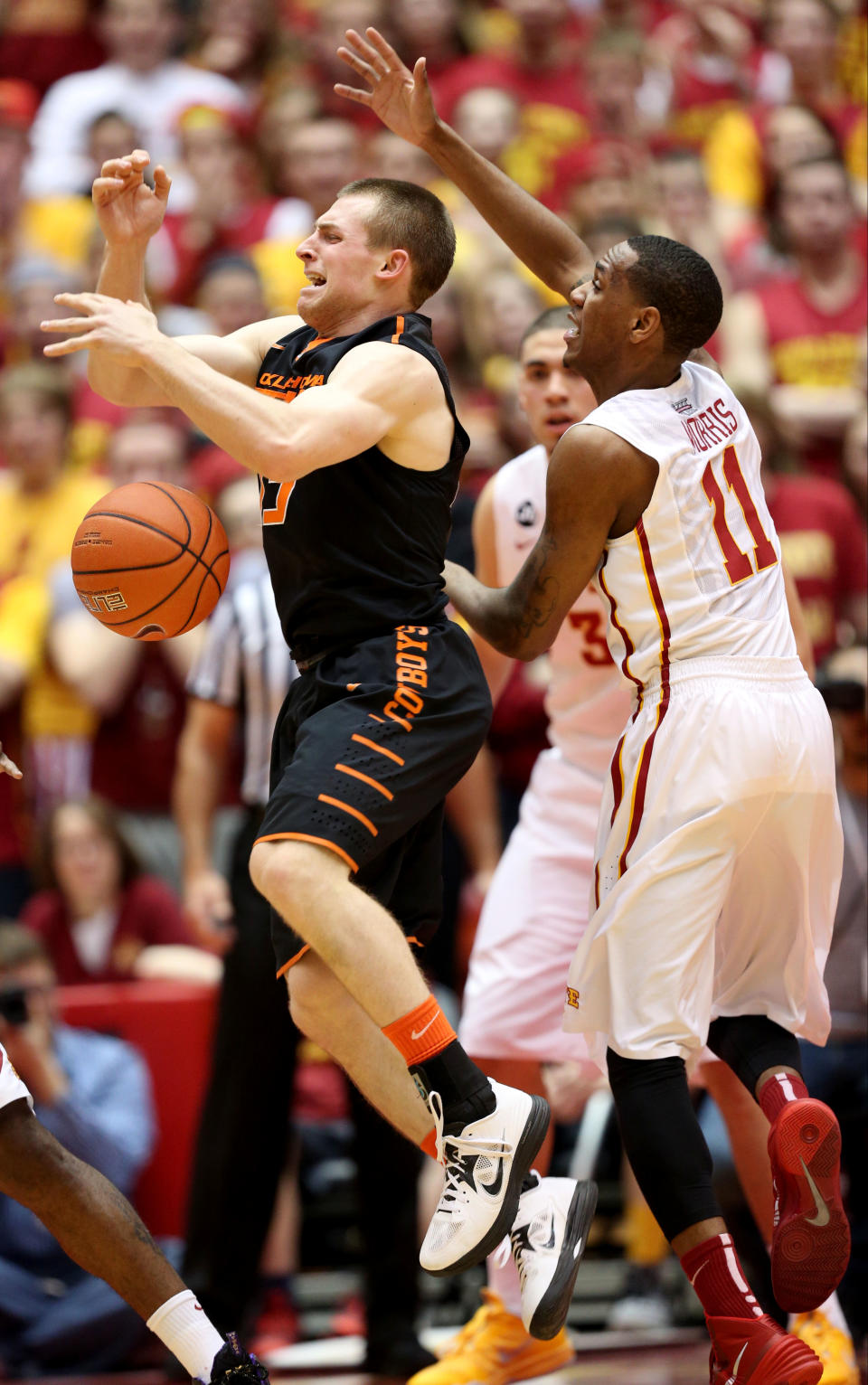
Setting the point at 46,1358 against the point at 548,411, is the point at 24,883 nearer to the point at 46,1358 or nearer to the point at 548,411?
the point at 46,1358

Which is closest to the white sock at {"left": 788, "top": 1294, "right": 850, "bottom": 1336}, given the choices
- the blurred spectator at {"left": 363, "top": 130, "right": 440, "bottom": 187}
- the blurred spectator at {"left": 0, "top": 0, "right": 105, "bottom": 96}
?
the blurred spectator at {"left": 363, "top": 130, "right": 440, "bottom": 187}

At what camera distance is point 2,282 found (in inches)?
402

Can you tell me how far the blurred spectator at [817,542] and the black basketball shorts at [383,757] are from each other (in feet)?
11.4

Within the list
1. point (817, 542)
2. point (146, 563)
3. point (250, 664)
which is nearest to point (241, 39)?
point (817, 542)

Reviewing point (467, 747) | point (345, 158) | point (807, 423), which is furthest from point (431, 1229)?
point (345, 158)

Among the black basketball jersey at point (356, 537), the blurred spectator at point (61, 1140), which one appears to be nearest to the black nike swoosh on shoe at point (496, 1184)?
the black basketball jersey at point (356, 537)

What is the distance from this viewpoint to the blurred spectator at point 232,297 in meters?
8.87

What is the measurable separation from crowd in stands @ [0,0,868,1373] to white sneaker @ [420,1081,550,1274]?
9.10 ft

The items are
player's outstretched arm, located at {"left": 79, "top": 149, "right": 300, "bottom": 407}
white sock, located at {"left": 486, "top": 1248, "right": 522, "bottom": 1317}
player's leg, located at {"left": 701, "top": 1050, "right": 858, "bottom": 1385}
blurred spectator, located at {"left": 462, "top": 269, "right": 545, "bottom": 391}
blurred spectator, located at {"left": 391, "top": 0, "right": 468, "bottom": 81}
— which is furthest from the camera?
blurred spectator, located at {"left": 391, "top": 0, "right": 468, "bottom": 81}

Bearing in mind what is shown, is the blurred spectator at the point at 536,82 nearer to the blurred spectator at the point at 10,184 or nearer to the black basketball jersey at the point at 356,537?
the blurred spectator at the point at 10,184

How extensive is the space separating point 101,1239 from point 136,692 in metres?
3.92

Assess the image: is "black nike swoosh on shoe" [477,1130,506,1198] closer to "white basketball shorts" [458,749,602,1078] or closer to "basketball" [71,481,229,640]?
"white basketball shorts" [458,749,602,1078]

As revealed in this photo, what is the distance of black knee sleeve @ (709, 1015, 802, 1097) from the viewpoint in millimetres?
4461

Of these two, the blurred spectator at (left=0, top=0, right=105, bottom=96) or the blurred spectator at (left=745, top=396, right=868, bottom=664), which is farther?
the blurred spectator at (left=0, top=0, right=105, bottom=96)
